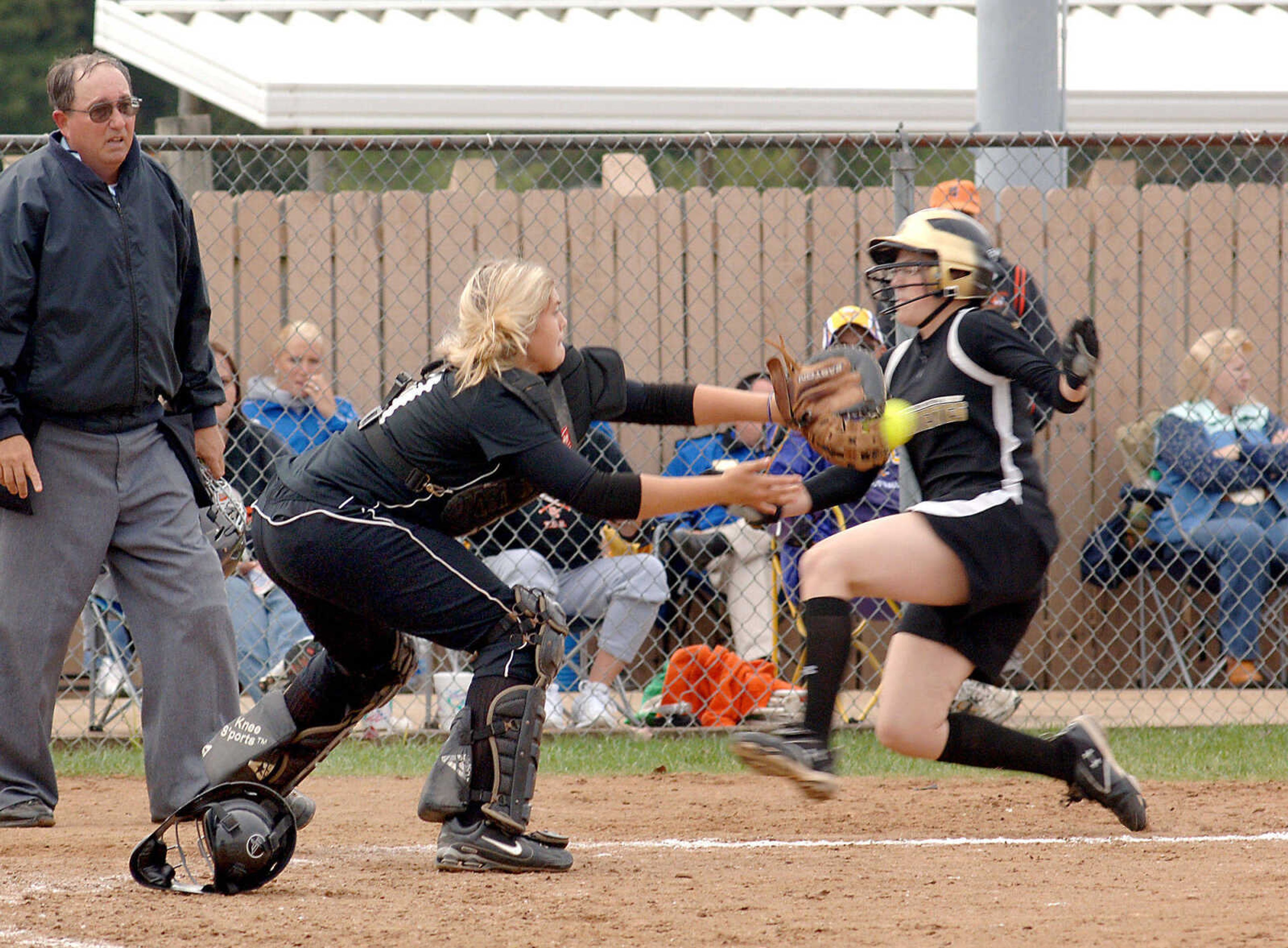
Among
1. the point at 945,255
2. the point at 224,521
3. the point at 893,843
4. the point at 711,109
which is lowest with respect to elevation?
the point at 893,843

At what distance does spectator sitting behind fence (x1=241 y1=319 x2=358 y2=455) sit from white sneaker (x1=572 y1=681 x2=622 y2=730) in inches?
65.3

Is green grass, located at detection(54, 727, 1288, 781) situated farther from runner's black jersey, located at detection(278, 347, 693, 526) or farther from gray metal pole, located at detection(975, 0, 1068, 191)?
gray metal pole, located at detection(975, 0, 1068, 191)

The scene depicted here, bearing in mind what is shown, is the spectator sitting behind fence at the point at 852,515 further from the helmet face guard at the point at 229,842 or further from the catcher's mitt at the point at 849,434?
the helmet face guard at the point at 229,842

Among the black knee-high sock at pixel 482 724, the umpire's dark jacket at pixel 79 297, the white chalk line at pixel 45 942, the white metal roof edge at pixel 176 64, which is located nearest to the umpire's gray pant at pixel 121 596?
the umpire's dark jacket at pixel 79 297

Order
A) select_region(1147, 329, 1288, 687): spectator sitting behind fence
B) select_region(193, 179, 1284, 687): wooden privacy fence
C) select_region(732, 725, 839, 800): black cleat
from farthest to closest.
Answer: select_region(193, 179, 1284, 687): wooden privacy fence < select_region(1147, 329, 1288, 687): spectator sitting behind fence < select_region(732, 725, 839, 800): black cleat

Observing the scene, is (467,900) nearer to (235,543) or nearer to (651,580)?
(235,543)

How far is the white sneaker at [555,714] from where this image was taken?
23.3 ft

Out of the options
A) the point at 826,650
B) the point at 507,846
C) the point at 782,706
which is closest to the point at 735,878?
the point at 507,846

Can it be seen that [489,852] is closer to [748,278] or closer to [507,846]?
[507,846]

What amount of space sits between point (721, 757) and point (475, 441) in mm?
2830

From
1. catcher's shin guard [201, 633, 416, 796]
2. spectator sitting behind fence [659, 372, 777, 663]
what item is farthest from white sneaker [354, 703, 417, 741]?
catcher's shin guard [201, 633, 416, 796]

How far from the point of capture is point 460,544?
4438mm

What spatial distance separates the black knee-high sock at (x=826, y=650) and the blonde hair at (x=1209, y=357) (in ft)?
12.8

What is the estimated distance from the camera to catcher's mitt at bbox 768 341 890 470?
4633 mm
